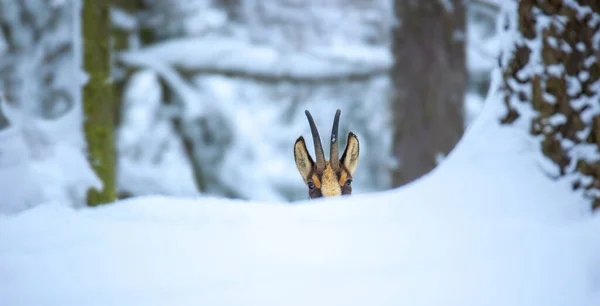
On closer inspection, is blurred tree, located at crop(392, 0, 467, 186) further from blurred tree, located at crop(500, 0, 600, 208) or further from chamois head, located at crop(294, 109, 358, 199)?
blurred tree, located at crop(500, 0, 600, 208)

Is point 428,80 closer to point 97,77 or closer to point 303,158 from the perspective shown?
point 303,158

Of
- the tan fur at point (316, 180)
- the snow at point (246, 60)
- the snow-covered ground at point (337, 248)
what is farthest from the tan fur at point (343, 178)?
the snow at point (246, 60)

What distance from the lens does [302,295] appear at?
71.6 inches

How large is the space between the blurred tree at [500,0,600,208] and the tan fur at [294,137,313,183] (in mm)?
1656

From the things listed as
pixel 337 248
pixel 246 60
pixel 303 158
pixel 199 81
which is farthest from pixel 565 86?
pixel 199 81

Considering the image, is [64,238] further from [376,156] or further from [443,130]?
[376,156]

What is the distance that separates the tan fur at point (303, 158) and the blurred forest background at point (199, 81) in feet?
4.68

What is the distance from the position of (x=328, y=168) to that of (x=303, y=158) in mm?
161

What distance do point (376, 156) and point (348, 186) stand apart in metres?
6.16

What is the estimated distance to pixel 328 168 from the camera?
3.73m

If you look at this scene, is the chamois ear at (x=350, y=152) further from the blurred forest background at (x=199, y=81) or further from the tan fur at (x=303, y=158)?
the blurred forest background at (x=199, y=81)

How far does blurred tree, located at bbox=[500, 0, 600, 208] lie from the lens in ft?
7.03

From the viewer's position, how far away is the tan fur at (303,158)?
3775 mm

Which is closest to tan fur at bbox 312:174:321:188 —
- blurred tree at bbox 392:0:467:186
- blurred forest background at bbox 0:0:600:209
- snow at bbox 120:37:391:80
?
blurred forest background at bbox 0:0:600:209
